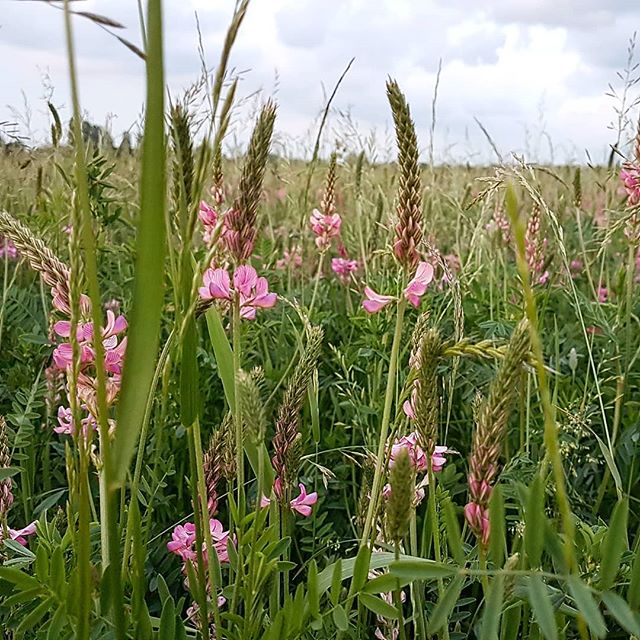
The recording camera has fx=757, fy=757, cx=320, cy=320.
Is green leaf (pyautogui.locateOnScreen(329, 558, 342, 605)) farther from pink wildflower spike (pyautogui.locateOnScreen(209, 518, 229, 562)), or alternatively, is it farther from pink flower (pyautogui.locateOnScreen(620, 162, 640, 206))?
pink flower (pyautogui.locateOnScreen(620, 162, 640, 206))

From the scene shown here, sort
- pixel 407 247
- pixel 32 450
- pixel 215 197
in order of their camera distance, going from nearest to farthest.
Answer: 1. pixel 407 247
2. pixel 215 197
3. pixel 32 450

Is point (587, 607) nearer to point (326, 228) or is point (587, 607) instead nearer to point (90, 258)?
point (90, 258)

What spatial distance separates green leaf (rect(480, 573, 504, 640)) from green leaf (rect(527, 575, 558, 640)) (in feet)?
0.12

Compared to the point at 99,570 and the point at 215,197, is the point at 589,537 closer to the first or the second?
the point at 99,570

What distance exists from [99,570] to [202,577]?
16 cm

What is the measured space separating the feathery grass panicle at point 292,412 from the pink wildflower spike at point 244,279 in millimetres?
100

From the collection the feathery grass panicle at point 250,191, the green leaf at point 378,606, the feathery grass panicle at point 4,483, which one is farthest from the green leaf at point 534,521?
the feathery grass panicle at point 4,483

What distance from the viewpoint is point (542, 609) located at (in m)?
0.59

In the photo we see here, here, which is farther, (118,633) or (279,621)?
(279,621)

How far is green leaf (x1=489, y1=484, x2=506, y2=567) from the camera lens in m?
0.68

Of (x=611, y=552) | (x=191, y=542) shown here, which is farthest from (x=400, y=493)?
(x=191, y=542)

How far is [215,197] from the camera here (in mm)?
1360

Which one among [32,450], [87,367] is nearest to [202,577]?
[87,367]

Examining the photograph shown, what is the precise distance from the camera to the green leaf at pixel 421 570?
69 cm
